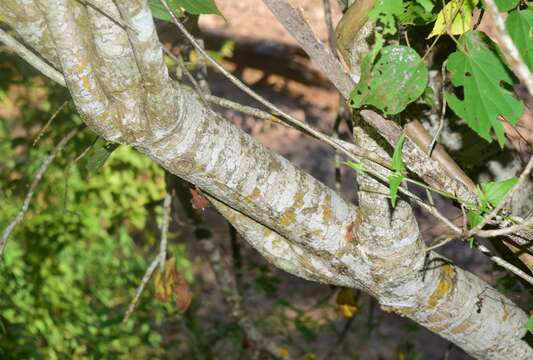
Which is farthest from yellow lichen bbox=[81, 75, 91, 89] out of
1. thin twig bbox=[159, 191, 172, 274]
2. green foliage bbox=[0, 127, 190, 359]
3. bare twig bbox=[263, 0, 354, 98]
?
green foliage bbox=[0, 127, 190, 359]

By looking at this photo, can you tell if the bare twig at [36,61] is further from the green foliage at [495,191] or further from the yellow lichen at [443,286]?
the yellow lichen at [443,286]

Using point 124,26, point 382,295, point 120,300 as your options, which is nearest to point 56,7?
point 124,26

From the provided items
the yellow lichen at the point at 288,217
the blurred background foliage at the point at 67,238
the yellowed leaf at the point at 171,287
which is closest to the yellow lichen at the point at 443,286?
the yellow lichen at the point at 288,217

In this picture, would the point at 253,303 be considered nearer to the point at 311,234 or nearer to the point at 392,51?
the point at 311,234

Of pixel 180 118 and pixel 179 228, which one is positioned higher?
pixel 180 118

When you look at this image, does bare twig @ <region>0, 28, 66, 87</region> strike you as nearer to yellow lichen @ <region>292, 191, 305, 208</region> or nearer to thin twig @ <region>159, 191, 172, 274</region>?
yellow lichen @ <region>292, 191, 305, 208</region>

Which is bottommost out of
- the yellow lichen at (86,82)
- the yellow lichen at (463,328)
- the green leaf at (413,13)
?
the yellow lichen at (463,328)

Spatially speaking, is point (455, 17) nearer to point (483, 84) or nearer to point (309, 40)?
point (483, 84)
